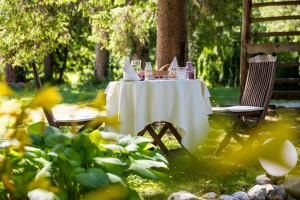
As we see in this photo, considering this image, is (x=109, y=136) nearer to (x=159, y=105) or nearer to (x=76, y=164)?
(x=76, y=164)

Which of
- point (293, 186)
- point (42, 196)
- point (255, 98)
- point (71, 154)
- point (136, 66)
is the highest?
point (136, 66)

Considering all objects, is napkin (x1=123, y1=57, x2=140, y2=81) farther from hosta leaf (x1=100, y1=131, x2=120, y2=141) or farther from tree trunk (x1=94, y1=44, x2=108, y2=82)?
tree trunk (x1=94, y1=44, x2=108, y2=82)

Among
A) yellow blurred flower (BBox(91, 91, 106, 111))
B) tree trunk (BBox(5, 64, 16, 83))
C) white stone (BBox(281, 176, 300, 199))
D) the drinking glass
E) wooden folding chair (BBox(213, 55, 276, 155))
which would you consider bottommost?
tree trunk (BBox(5, 64, 16, 83))

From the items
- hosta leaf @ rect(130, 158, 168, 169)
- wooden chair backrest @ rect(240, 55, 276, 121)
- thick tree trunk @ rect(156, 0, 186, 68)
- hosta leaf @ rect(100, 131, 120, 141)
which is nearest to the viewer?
hosta leaf @ rect(130, 158, 168, 169)

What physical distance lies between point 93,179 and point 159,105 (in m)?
3.42

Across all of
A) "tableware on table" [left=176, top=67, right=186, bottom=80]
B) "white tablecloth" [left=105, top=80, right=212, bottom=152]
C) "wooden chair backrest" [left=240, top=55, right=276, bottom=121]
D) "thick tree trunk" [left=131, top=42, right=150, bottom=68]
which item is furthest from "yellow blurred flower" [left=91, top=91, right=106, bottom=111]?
"thick tree trunk" [left=131, top=42, right=150, bottom=68]

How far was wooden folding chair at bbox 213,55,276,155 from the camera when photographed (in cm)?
580

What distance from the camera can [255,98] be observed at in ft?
20.8

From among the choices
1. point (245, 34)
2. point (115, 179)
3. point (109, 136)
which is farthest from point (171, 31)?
point (115, 179)

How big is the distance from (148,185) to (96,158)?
8.79ft

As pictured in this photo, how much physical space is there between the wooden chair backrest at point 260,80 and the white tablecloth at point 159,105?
3.56 ft

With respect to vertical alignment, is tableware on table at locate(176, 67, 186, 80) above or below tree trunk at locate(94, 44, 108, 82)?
above

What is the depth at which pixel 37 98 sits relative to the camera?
614 millimetres

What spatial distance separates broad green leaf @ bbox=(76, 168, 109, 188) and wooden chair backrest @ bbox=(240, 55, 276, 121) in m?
4.36
